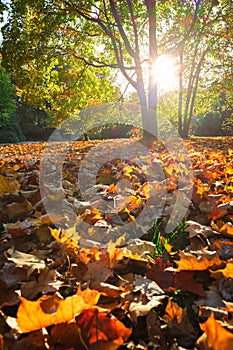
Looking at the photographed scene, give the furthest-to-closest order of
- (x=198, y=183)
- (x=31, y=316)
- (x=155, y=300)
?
(x=198, y=183) < (x=155, y=300) < (x=31, y=316)

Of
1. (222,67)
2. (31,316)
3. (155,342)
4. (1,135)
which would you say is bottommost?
(155,342)

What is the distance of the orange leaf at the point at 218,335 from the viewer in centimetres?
70

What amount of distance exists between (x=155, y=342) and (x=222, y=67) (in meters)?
19.5

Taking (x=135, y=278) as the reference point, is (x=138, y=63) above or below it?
above

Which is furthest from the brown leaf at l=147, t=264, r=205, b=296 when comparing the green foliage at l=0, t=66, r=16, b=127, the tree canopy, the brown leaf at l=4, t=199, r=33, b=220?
the green foliage at l=0, t=66, r=16, b=127

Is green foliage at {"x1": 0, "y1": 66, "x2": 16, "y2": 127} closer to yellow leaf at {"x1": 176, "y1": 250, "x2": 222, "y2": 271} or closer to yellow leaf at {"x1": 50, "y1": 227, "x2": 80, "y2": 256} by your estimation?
yellow leaf at {"x1": 50, "y1": 227, "x2": 80, "y2": 256}

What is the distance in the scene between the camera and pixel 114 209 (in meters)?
1.95

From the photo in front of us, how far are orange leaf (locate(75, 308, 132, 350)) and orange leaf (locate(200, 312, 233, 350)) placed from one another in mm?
205

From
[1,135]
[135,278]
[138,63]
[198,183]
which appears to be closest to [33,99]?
[138,63]

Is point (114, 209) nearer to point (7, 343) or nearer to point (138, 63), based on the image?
point (7, 343)

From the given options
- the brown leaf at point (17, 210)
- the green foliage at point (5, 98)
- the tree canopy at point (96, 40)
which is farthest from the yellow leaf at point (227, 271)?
the green foliage at point (5, 98)

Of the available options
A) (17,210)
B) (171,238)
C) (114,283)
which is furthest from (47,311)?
(17,210)

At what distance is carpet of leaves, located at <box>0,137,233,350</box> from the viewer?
788 millimetres

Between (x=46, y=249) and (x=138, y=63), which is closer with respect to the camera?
(x=46, y=249)
